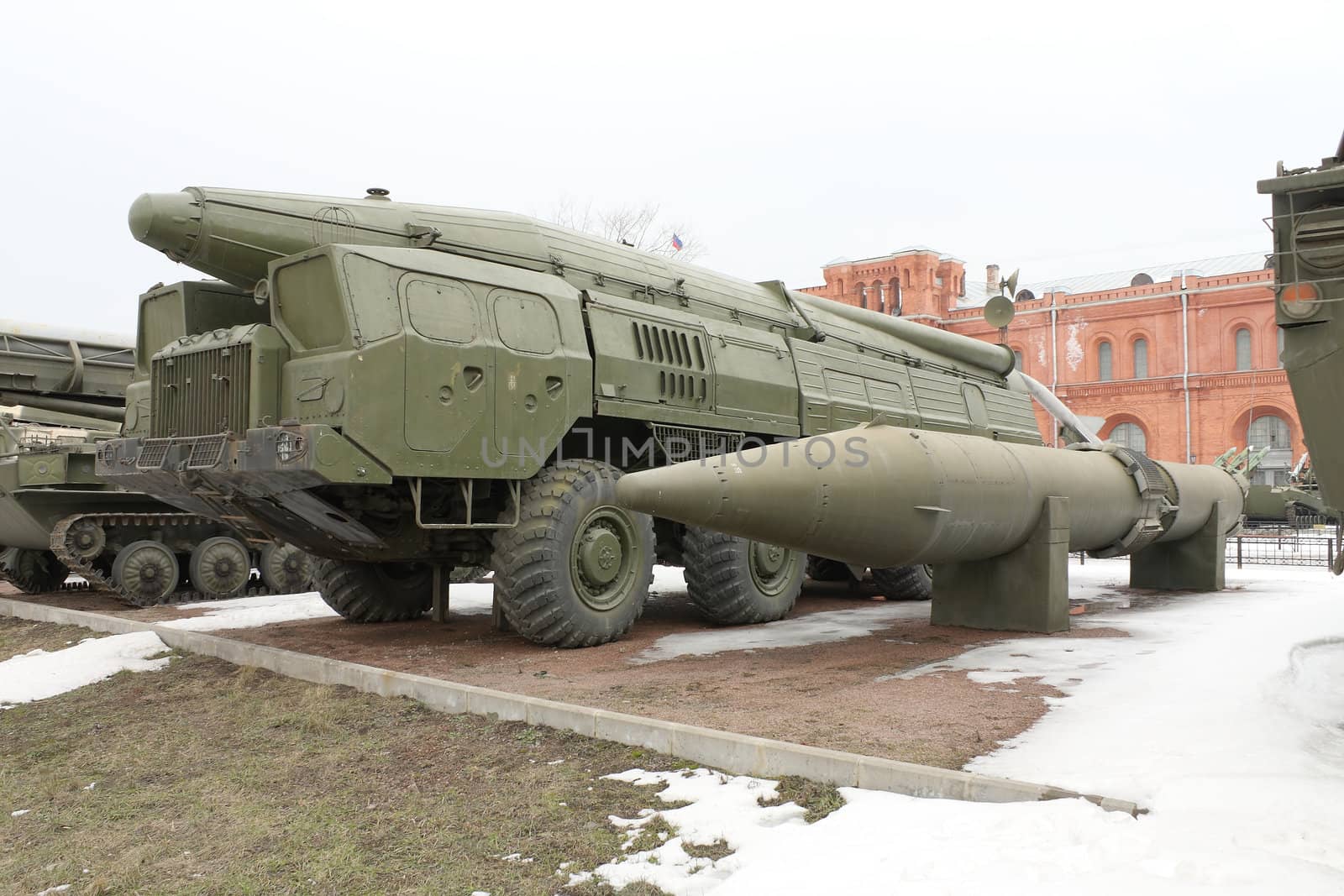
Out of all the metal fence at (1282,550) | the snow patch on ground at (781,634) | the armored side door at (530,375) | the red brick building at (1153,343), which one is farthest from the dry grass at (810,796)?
the red brick building at (1153,343)

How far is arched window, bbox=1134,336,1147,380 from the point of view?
45.3 metres

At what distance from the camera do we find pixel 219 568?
42.7 ft

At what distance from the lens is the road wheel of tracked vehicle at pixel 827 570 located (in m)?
14.1

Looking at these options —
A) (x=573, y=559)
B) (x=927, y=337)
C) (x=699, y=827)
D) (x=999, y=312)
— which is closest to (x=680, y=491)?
(x=573, y=559)

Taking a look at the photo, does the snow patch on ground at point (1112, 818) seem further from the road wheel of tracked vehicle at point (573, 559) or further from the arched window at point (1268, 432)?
the arched window at point (1268, 432)

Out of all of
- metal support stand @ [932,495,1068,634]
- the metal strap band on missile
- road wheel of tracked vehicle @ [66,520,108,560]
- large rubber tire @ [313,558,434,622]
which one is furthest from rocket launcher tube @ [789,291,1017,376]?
road wheel of tracked vehicle @ [66,520,108,560]

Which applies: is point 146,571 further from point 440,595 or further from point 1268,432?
point 1268,432

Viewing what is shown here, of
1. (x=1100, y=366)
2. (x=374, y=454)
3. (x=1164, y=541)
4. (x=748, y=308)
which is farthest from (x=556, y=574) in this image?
(x=1100, y=366)

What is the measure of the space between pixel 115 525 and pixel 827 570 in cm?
882

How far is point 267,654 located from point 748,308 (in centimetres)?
580

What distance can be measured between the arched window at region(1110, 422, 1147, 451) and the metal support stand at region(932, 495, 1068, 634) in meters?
40.1

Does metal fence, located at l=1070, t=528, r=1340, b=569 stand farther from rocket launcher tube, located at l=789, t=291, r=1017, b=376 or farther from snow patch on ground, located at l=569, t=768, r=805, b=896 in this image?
snow patch on ground, located at l=569, t=768, r=805, b=896

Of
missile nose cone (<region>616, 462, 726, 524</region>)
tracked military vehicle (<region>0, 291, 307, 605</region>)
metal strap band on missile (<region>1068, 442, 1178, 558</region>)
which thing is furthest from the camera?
tracked military vehicle (<region>0, 291, 307, 605</region>)

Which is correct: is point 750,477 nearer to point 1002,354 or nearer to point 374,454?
point 374,454
